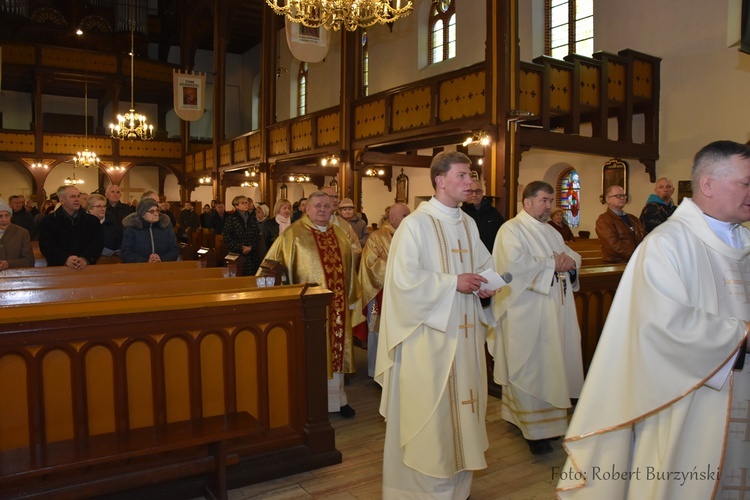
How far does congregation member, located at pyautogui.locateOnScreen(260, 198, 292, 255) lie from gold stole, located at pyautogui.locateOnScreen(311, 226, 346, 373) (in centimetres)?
350

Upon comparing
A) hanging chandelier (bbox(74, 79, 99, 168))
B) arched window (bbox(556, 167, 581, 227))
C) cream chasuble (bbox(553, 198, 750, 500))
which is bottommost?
cream chasuble (bbox(553, 198, 750, 500))

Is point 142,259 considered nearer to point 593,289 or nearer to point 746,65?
point 593,289

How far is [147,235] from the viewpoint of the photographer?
5.92 metres

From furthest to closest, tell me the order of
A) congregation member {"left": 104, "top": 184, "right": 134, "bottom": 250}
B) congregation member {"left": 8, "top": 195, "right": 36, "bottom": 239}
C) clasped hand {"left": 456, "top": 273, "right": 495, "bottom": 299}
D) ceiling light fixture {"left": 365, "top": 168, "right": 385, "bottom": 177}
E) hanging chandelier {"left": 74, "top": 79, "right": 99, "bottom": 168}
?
hanging chandelier {"left": 74, "top": 79, "right": 99, "bottom": 168}
ceiling light fixture {"left": 365, "top": 168, "right": 385, "bottom": 177}
congregation member {"left": 8, "top": 195, "right": 36, "bottom": 239}
congregation member {"left": 104, "top": 184, "right": 134, "bottom": 250}
clasped hand {"left": 456, "top": 273, "right": 495, "bottom": 299}

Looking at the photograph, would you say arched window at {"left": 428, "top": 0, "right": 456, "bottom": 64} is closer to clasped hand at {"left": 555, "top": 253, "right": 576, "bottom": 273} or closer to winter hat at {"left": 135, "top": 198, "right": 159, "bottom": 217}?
winter hat at {"left": 135, "top": 198, "right": 159, "bottom": 217}

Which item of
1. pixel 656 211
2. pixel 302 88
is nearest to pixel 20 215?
pixel 656 211

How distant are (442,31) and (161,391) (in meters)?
14.1

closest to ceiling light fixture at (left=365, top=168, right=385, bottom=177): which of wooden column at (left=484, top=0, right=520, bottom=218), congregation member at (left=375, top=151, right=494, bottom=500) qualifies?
wooden column at (left=484, top=0, right=520, bottom=218)

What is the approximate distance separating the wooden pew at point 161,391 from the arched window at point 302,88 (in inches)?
743

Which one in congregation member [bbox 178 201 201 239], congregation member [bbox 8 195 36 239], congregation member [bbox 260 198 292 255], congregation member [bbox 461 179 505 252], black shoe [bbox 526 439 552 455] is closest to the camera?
black shoe [bbox 526 439 552 455]

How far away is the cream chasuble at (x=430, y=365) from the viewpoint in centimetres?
286

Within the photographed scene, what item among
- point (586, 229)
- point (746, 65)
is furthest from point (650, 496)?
point (586, 229)

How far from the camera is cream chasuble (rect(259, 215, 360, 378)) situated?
4594 mm

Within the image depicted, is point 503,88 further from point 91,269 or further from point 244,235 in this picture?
point 91,269
